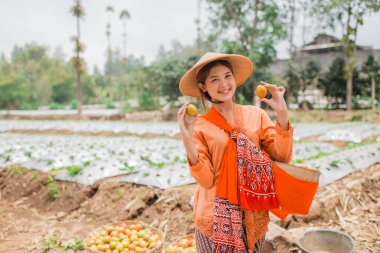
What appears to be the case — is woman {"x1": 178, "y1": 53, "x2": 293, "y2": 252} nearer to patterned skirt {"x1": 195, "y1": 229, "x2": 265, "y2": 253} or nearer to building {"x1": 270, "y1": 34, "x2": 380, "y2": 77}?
patterned skirt {"x1": 195, "y1": 229, "x2": 265, "y2": 253}

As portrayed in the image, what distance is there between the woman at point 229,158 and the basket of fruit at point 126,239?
1.69 m

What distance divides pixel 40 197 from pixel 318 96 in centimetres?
2321

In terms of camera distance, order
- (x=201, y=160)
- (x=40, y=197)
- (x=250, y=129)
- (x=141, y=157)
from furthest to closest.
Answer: (x=141, y=157) < (x=40, y=197) < (x=250, y=129) < (x=201, y=160)

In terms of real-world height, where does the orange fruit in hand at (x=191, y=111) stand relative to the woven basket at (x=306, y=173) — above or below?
above

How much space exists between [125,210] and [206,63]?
377 centimetres

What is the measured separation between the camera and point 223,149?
1887 millimetres

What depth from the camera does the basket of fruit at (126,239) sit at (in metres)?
3.58

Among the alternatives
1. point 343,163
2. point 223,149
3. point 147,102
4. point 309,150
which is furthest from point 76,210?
point 147,102

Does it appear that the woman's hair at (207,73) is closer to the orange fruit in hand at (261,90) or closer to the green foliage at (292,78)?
the orange fruit in hand at (261,90)

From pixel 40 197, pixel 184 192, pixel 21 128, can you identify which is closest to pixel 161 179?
pixel 184 192

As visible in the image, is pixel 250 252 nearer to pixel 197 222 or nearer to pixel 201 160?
pixel 197 222

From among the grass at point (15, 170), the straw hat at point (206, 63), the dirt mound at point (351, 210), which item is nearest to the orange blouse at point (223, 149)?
the straw hat at point (206, 63)

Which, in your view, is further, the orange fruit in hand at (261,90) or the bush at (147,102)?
the bush at (147,102)

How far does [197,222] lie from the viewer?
1.98 metres
